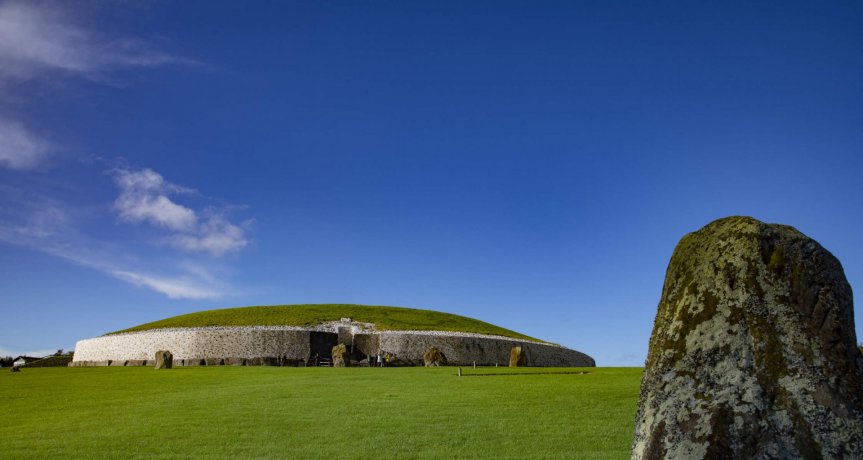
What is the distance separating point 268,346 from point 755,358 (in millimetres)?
52246

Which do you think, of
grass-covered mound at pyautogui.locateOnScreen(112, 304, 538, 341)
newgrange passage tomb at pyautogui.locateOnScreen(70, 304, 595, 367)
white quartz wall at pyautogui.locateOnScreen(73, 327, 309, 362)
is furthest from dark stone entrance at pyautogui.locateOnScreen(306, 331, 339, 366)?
grass-covered mound at pyautogui.locateOnScreen(112, 304, 538, 341)

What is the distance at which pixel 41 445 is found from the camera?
1647cm

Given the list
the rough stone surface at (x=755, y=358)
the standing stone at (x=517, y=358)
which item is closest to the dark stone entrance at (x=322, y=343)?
the standing stone at (x=517, y=358)

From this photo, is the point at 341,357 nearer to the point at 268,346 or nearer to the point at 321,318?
the point at 268,346

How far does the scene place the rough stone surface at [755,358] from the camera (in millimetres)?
5496

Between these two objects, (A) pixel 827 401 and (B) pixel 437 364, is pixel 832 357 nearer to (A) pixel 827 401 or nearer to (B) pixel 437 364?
(A) pixel 827 401

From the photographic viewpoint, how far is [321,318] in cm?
6969

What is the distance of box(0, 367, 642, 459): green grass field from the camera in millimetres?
15133

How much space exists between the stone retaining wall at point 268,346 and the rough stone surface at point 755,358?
160 feet

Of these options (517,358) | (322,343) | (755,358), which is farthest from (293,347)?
(755,358)

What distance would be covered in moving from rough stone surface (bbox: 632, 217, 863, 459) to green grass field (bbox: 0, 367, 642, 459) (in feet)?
28.8

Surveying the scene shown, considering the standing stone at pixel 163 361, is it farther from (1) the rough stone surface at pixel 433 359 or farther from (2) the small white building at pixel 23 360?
(2) the small white building at pixel 23 360

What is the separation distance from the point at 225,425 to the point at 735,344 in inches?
601

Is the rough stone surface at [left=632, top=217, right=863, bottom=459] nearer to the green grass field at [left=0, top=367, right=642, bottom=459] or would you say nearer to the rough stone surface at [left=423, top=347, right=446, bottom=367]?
the green grass field at [left=0, top=367, right=642, bottom=459]
